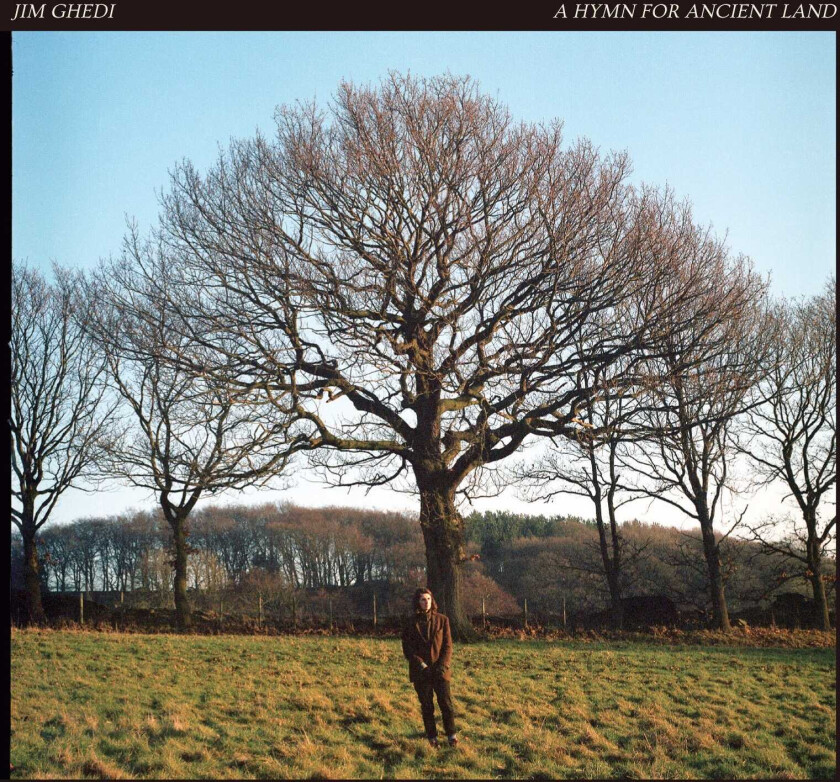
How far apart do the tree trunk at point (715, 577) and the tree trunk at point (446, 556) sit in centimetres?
885

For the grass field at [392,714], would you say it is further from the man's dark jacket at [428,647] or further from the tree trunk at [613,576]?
the tree trunk at [613,576]

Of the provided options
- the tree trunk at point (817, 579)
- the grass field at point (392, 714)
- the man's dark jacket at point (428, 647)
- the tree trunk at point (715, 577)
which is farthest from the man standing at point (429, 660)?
the tree trunk at point (817, 579)

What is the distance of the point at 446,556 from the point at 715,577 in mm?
10168

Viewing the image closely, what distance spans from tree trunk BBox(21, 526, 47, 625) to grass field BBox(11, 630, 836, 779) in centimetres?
951

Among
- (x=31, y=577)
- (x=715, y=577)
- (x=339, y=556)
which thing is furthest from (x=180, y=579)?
(x=339, y=556)

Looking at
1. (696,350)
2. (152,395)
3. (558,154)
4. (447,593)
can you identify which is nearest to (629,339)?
(696,350)

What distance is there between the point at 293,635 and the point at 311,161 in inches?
441

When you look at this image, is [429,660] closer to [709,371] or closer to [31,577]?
[709,371]

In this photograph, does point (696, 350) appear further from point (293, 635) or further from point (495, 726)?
point (293, 635)

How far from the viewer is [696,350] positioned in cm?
1402
